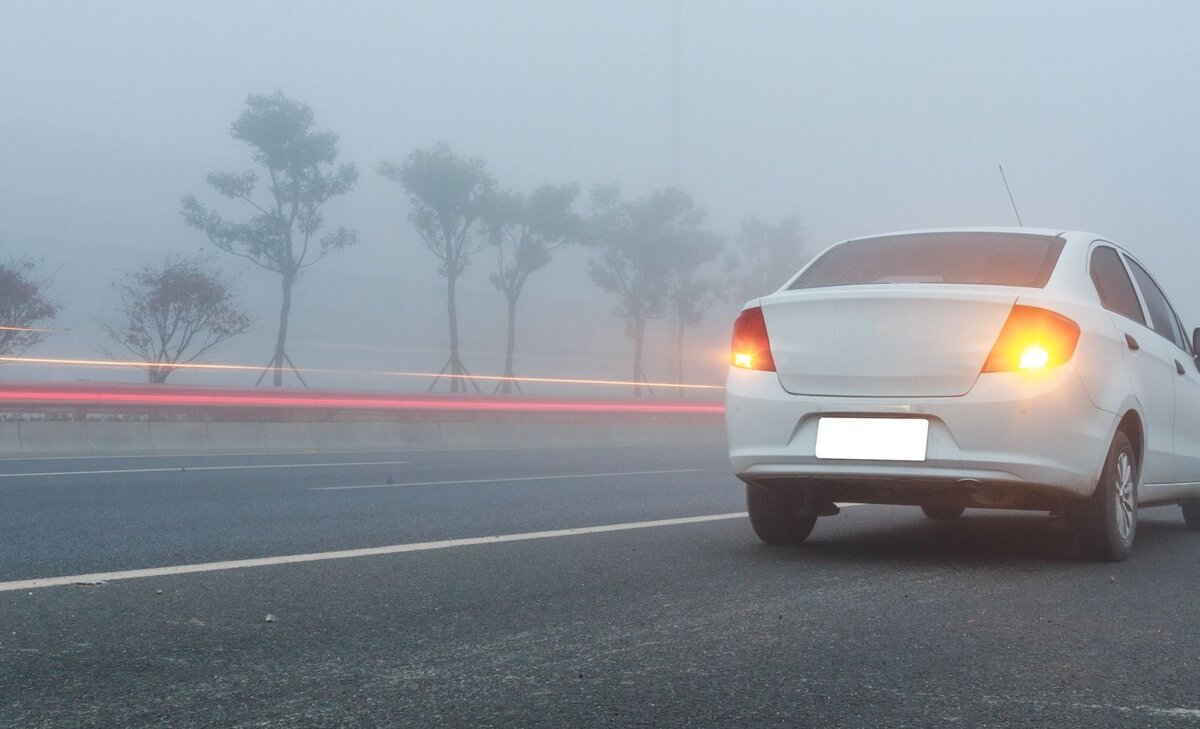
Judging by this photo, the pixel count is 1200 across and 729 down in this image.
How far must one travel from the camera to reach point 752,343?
624cm

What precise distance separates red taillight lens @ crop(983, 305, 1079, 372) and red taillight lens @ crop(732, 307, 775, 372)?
1.06 metres

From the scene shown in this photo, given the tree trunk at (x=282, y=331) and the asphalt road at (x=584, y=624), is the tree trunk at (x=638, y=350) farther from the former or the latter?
the asphalt road at (x=584, y=624)

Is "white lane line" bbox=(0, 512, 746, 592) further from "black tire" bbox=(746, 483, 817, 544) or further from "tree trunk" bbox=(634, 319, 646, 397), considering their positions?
"tree trunk" bbox=(634, 319, 646, 397)

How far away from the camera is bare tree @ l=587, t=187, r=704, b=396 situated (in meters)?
64.8

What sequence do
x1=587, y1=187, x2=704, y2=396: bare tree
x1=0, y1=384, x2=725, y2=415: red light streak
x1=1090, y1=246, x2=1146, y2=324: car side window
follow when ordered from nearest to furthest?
x1=1090, y1=246, x2=1146, y2=324: car side window
x1=0, y1=384, x2=725, y2=415: red light streak
x1=587, y1=187, x2=704, y2=396: bare tree

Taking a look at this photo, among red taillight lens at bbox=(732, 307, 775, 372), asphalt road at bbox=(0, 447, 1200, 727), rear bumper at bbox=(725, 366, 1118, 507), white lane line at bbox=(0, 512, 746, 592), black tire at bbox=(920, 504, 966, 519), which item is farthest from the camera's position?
black tire at bbox=(920, 504, 966, 519)

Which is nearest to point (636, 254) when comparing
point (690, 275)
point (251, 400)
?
point (690, 275)

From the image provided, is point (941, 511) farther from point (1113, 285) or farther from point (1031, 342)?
point (1031, 342)

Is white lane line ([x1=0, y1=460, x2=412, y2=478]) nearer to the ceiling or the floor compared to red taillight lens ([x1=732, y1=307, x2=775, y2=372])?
nearer to the floor

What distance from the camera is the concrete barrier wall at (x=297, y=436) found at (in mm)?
17594

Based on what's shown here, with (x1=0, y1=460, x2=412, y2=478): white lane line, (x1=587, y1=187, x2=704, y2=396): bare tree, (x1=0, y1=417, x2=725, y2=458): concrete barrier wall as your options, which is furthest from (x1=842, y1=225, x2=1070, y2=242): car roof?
(x1=587, y1=187, x2=704, y2=396): bare tree

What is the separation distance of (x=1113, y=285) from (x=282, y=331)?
133 feet

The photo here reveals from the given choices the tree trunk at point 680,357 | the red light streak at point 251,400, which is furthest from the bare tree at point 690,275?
the red light streak at point 251,400

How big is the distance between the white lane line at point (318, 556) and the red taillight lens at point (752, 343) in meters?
1.59
